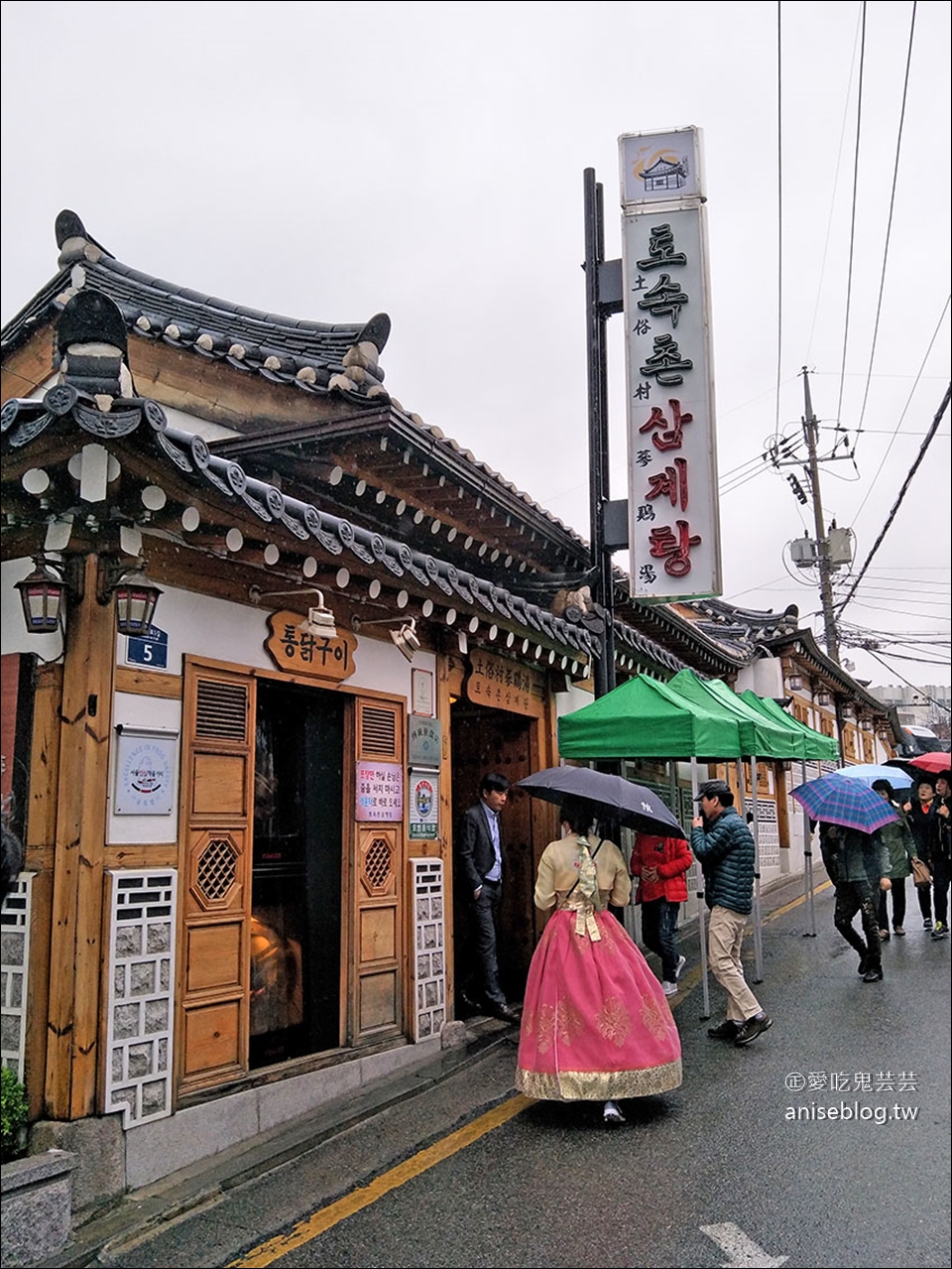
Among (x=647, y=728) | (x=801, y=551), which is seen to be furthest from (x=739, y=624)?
(x=647, y=728)

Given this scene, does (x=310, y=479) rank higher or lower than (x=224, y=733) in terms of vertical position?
higher

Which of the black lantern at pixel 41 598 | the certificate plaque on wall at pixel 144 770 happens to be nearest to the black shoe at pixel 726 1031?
the certificate plaque on wall at pixel 144 770

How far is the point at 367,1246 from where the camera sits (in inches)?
175

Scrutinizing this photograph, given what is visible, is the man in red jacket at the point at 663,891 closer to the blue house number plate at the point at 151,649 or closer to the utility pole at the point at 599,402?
the utility pole at the point at 599,402

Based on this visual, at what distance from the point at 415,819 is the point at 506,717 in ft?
9.62

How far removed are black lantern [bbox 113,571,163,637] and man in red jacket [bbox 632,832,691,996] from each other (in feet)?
19.5

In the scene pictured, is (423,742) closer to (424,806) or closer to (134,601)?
(424,806)

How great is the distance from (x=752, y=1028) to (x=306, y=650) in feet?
13.9

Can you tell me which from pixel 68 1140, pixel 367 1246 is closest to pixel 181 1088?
pixel 68 1140

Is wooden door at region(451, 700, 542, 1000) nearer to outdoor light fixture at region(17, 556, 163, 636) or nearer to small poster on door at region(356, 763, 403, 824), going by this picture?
small poster on door at region(356, 763, 403, 824)

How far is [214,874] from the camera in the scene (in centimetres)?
618

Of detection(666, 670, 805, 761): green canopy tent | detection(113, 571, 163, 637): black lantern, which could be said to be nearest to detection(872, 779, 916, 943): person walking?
detection(666, 670, 805, 761): green canopy tent

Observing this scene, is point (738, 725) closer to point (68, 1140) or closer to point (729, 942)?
point (729, 942)

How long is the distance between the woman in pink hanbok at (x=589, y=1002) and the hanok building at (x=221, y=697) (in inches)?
63.9
